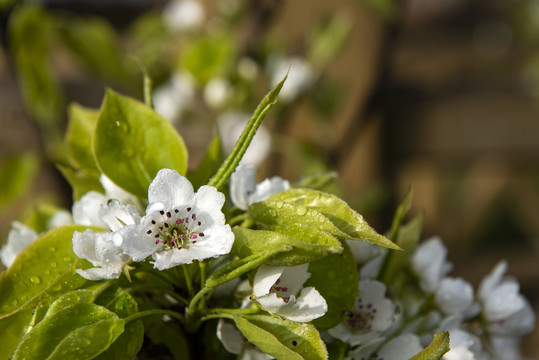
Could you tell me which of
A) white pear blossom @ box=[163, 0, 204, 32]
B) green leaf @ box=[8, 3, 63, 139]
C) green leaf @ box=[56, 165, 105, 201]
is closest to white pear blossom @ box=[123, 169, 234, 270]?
green leaf @ box=[56, 165, 105, 201]

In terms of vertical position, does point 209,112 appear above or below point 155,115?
below

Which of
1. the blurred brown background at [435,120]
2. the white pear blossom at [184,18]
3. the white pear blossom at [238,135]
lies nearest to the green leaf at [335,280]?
the white pear blossom at [238,135]

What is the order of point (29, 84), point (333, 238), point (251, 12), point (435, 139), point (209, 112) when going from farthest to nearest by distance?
point (435, 139) < point (209, 112) < point (251, 12) < point (29, 84) < point (333, 238)

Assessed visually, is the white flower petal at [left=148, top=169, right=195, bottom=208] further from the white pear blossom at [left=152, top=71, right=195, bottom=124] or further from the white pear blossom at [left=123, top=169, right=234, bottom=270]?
the white pear blossom at [left=152, top=71, right=195, bottom=124]

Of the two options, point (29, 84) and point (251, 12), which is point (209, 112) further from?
point (29, 84)

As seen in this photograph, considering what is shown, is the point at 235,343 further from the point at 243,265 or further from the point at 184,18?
the point at 184,18

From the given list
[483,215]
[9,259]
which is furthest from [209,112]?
[483,215]

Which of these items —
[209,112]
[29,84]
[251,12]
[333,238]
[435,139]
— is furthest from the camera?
[435,139]
